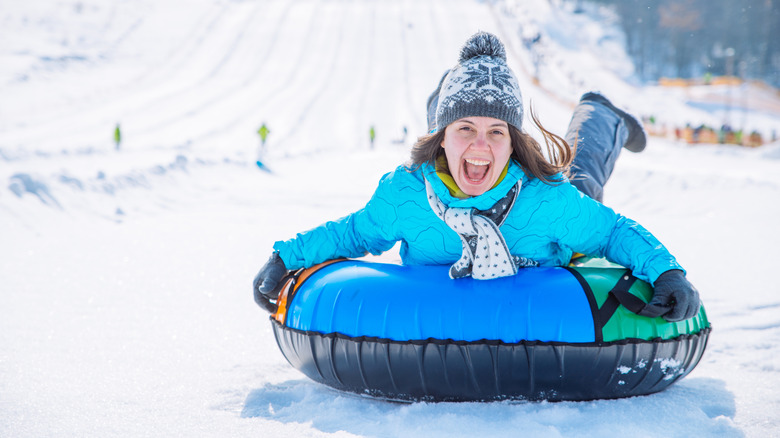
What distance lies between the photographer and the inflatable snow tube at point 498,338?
73.0 inches

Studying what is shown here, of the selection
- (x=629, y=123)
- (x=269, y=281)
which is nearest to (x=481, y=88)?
(x=269, y=281)

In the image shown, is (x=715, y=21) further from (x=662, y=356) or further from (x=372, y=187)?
(x=662, y=356)

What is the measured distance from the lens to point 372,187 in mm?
8047

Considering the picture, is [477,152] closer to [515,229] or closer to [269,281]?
[515,229]

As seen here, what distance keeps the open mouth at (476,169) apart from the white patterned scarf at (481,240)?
0.31 feet

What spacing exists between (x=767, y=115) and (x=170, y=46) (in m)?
23.6

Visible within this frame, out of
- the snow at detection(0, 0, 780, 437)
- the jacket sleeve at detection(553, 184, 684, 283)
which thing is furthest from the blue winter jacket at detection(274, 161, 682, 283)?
the snow at detection(0, 0, 780, 437)

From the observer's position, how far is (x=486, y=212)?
2.02m

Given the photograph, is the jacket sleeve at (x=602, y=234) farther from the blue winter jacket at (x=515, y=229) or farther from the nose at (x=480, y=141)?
the nose at (x=480, y=141)

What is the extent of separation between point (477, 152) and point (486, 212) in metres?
0.19

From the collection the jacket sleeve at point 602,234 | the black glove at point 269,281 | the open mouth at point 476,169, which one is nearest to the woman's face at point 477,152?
the open mouth at point 476,169

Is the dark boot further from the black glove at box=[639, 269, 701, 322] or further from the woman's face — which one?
the black glove at box=[639, 269, 701, 322]

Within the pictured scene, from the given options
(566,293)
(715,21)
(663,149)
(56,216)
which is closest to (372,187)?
(56,216)

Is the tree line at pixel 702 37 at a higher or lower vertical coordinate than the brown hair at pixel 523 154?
higher
